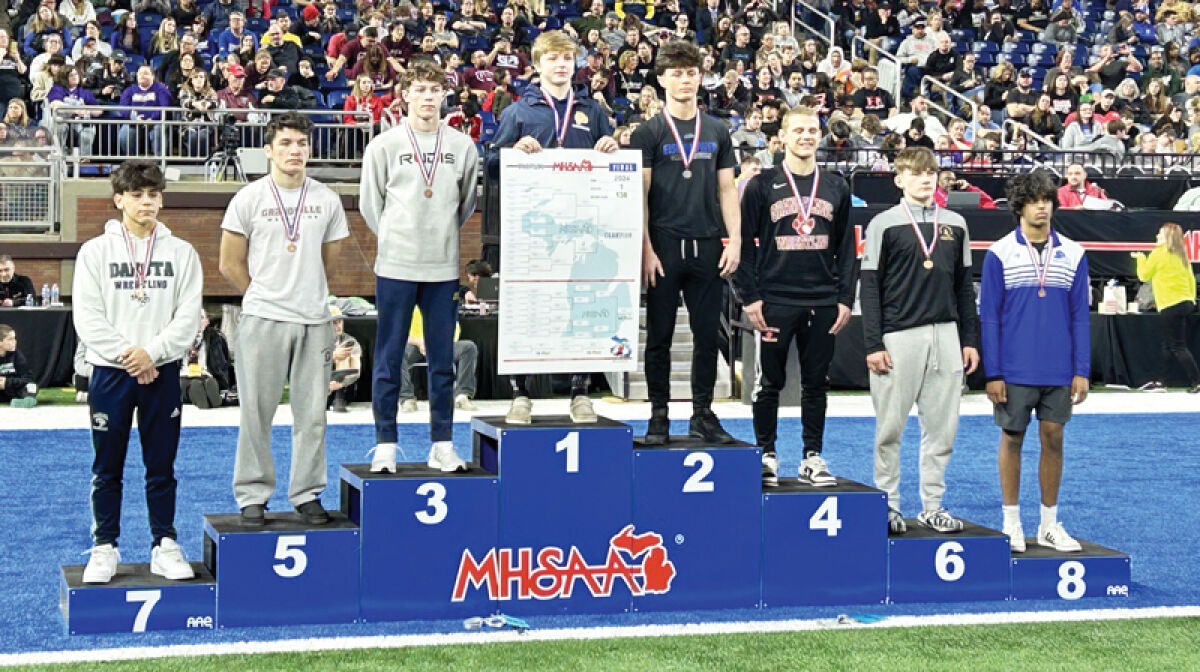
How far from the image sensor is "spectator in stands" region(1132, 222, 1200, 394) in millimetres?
17094

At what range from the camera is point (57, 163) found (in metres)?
17.4

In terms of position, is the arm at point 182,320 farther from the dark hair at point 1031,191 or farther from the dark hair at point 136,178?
the dark hair at point 1031,191

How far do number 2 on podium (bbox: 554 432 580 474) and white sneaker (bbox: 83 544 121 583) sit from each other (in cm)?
208

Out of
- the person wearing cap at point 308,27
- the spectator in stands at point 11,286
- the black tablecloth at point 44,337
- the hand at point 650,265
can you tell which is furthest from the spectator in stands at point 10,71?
the hand at point 650,265

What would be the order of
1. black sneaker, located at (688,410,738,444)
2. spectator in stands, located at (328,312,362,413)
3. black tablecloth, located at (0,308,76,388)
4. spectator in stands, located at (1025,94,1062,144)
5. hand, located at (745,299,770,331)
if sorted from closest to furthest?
black sneaker, located at (688,410,738,444) → hand, located at (745,299,770,331) → spectator in stands, located at (328,312,362,413) → black tablecloth, located at (0,308,76,388) → spectator in stands, located at (1025,94,1062,144)

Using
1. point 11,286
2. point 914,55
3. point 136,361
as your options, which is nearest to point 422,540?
point 136,361

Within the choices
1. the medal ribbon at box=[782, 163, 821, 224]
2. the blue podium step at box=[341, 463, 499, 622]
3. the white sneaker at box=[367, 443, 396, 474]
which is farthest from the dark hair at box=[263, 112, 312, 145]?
the medal ribbon at box=[782, 163, 821, 224]

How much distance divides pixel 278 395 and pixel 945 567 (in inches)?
134

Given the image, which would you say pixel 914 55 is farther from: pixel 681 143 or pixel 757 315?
pixel 681 143

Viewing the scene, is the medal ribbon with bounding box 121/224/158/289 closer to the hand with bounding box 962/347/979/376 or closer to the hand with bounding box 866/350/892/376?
the hand with bounding box 866/350/892/376

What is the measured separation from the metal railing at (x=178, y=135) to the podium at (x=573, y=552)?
11228 mm

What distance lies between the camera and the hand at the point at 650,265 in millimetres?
7449

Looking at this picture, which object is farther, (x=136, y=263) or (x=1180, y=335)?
(x=1180, y=335)

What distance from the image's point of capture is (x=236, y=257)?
6.91m
